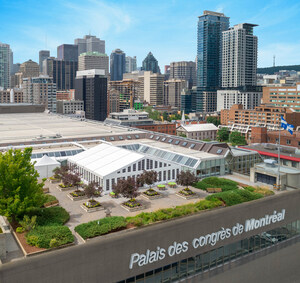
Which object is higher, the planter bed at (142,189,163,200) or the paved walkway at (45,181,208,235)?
the planter bed at (142,189,163,200)

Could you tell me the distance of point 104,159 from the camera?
4988 centimetres

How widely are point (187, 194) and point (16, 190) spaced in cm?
1957

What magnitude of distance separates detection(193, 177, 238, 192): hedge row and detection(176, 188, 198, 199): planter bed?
9.28ft

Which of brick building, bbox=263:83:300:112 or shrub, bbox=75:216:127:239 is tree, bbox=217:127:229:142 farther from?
shrub, bbox=75:216:127:239

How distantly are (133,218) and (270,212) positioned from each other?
44.1ft

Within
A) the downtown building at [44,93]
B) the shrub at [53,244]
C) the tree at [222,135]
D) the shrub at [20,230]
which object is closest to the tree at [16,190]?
the shrub at [20,230]

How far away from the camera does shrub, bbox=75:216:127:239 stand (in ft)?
95.6

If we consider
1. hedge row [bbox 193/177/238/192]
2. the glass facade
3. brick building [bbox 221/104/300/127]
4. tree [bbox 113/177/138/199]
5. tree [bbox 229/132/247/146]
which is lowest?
the glass facade

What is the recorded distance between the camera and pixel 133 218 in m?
32.1

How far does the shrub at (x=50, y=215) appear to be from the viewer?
103 feet

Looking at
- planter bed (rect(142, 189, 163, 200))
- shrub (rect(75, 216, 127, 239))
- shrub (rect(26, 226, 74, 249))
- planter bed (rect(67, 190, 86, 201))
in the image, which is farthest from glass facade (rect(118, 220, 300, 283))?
planter bed (rect(67, 190, 86, 201))

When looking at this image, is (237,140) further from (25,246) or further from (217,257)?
(25,246)

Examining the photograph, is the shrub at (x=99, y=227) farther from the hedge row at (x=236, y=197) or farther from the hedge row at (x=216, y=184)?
the hedge row at (x=216, y=184)

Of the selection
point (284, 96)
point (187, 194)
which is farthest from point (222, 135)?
point (187, 194)
